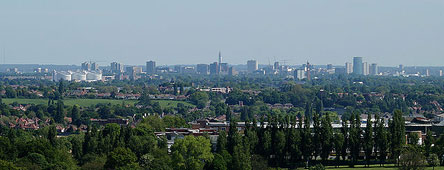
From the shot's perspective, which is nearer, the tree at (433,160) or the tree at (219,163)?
the tree at (219,163)

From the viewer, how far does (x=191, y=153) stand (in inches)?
1784

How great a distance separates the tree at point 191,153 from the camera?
43603 millimetres

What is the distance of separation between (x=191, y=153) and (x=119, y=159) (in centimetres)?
447

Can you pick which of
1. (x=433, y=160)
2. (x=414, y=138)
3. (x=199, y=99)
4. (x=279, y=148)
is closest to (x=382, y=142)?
(x=414, y=138)

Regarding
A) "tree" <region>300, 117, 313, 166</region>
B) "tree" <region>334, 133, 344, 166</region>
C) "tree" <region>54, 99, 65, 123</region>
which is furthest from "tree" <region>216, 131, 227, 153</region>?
"tree" <region>54, 99, 65, 123</region>

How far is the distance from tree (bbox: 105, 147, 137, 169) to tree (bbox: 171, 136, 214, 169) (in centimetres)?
215

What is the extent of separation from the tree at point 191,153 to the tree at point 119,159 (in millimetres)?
2147

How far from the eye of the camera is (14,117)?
8712 centimetres

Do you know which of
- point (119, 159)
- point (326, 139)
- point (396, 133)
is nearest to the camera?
point (119, 159)

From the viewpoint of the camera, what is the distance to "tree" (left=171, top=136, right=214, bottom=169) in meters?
43.6

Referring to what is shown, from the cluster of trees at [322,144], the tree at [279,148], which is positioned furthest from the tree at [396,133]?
the tree at [279,148]

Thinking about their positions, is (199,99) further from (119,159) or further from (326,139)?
(119,159)

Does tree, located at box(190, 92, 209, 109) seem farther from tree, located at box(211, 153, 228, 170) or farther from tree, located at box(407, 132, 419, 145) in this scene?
tree, located at box(211, 153, 228, 170)

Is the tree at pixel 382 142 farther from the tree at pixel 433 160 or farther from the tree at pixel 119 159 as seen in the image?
the tree at pixel 119 159
